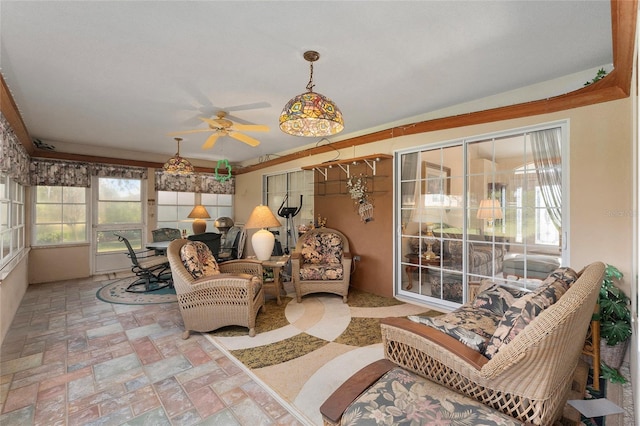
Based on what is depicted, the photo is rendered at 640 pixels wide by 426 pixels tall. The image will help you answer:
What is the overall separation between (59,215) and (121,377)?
460 centimetres

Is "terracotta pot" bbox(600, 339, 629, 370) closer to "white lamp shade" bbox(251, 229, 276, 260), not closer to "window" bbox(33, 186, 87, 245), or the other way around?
"white lamp shade" bbox(251, 229, 276, 260)

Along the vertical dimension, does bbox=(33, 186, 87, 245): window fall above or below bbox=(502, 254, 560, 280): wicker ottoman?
above

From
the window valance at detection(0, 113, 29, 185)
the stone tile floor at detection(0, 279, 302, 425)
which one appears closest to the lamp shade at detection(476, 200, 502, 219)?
the stone tile floor at detection(0, 279, 302, 425)

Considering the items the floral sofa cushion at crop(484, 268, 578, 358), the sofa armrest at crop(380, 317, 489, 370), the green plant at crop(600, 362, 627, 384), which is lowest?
the green plant at crop(600, 362, 627, 384)

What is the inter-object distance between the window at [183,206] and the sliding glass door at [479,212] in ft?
15.0

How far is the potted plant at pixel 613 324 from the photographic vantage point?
6.91ft

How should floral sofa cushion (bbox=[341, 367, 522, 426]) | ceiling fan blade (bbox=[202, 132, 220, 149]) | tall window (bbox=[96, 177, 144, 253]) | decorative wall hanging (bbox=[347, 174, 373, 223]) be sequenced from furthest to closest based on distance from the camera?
tall window (bbox=[96, 177, 144, 253])
decorative wall hanging (bbox=[347, 174, 373, 223])
ceiling fan blade (bbox=[202, 132, 220, 149])
floral sofa cushion (bbox=[341, 367, 522, 426])

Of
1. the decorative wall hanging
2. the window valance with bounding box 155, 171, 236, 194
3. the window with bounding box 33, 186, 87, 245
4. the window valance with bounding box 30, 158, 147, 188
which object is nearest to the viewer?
the decorative wall hanging

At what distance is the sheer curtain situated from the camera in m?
2.79

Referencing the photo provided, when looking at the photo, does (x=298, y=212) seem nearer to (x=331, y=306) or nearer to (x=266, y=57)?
(x=331, y=306)

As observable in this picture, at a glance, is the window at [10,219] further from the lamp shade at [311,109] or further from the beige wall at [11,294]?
the lamp shade at [311,109]

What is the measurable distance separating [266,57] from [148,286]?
408 cm

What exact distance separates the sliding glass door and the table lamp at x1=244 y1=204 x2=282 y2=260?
69.8 inches

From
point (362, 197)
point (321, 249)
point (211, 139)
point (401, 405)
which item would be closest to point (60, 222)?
point (211, 139)
